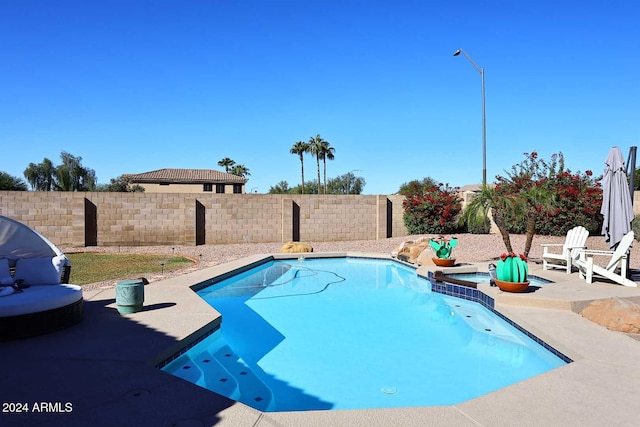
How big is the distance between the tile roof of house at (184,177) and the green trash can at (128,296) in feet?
121

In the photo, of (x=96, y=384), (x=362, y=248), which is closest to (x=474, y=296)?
(x=96, y=384)

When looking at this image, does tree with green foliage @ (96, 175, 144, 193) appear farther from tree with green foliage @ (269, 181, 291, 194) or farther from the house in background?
tree with green foliage @ (269, 181, 291, 194)

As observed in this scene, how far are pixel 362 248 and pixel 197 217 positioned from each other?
770 cm

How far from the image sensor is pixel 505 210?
38.9 feet

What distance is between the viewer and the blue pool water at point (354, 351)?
4.59 m

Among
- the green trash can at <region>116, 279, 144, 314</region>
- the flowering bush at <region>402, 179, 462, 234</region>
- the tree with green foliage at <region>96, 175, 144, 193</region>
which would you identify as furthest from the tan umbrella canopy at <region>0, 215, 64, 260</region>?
the tree with green foliage at <region>96, 175, 144, 193</region>

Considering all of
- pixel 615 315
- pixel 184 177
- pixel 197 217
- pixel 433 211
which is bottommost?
pixel 615 315

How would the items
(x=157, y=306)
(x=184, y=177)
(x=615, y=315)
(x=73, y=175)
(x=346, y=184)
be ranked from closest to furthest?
(x=615, y=315) < (x=157, y=306) < (x=184, y=177) < (x=73, y=175) < (x=346, y=184)

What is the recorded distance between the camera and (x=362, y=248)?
17.1m

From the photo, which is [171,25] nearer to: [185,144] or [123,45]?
[123,45]

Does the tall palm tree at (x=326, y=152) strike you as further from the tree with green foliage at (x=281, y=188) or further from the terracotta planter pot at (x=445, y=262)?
the terracotta planter pot at (x=445, y=262)

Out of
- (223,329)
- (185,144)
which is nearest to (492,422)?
(223,329)

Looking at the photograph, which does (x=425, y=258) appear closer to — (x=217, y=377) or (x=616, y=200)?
(x=616, y=200)

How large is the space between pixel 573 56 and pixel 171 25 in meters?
15.1
